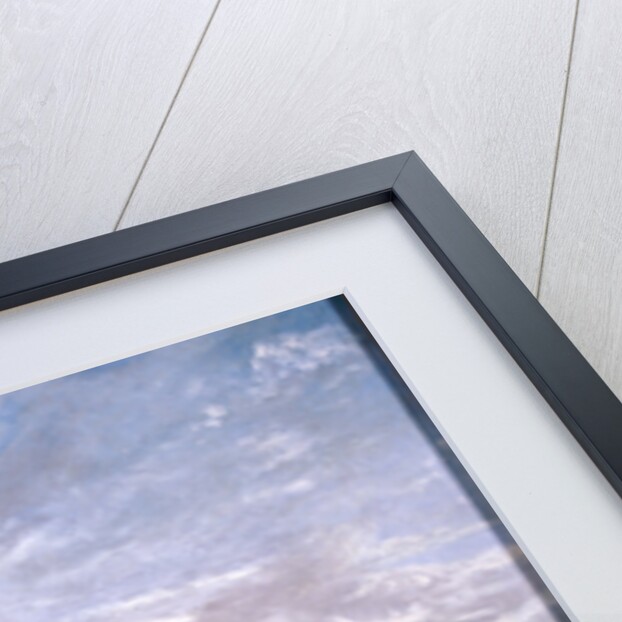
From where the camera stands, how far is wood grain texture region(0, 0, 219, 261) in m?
0.51

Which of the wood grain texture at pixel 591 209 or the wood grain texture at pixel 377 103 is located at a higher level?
the wood grain texture at pixel 377 103

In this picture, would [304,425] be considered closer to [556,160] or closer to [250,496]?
[250,496]

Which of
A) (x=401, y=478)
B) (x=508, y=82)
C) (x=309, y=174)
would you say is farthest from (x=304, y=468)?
(x=508, y=82)

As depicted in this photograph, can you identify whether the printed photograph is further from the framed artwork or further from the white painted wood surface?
the white painted wood surface

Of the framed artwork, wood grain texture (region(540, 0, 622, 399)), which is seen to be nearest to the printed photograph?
the framed artwork

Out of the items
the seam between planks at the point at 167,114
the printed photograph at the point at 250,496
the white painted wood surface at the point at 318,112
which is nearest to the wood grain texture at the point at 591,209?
the white painted wood surface at the point at 318,112

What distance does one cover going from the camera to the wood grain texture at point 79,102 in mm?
511

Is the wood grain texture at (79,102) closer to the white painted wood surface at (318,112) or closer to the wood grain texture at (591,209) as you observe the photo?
the white painted wood surface at (318,112)

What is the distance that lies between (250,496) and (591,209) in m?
0.26

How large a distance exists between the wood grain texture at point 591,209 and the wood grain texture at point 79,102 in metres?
0.26

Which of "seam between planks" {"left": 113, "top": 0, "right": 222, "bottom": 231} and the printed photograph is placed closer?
the printed photograph

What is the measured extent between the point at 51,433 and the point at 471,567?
214 mm

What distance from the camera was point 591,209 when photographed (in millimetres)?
496

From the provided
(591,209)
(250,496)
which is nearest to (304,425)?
(250,496)
